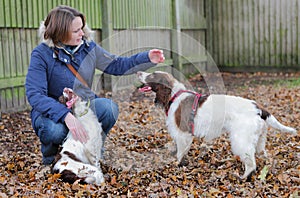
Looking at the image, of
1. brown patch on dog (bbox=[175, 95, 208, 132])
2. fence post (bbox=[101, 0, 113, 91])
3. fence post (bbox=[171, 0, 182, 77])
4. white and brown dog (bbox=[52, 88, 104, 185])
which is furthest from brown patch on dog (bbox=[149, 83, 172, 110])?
fence post (bbox=[171, 0, 182, 77])

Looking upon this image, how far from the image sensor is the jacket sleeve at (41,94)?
158 inches

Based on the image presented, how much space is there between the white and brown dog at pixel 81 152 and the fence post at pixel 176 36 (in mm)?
6644

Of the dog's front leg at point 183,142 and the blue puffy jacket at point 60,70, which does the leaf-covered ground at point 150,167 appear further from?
the blue puffy jacket at point 60,70

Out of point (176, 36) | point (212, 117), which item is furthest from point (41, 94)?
point (176, 36)

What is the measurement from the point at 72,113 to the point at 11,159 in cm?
Result: 129

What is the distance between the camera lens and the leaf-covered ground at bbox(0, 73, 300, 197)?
3.86 meters

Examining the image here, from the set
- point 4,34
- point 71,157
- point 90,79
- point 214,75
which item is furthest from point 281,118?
point 4,34

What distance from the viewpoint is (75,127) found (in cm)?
400

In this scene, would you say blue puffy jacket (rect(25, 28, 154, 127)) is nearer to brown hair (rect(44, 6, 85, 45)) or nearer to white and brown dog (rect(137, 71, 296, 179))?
brown hair (rect(44, 6, 85, 45))

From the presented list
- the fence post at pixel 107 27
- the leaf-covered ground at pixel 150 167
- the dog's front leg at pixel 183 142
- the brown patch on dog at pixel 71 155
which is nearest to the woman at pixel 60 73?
the brown patch on dog at pixel 71 155

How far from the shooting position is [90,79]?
457cm

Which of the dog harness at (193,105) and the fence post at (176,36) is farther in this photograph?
the fence post at (176,36)

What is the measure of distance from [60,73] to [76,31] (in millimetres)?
439

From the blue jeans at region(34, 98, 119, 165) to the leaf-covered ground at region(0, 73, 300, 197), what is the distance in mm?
199
